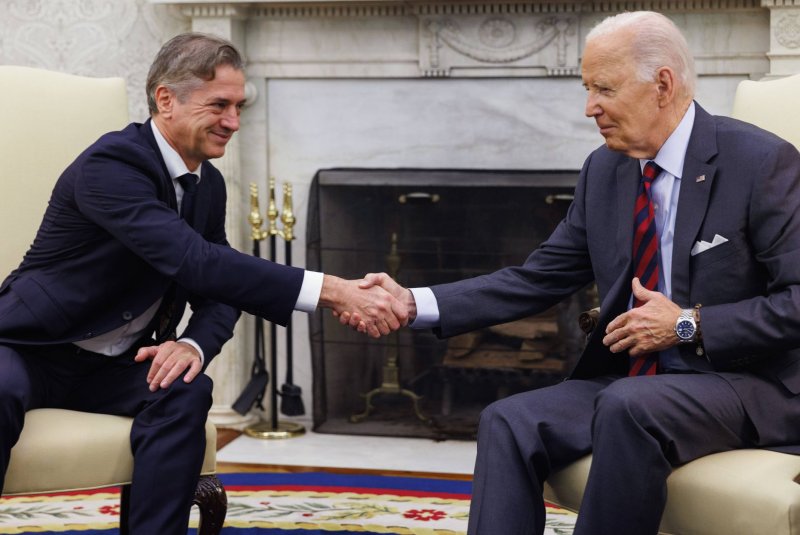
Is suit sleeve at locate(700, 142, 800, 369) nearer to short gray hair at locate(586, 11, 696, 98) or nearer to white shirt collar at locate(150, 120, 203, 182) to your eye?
short gray hair at locate(586, 11, 696, 98)

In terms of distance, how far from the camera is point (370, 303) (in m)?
2.49

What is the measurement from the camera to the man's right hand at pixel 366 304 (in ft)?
8.08

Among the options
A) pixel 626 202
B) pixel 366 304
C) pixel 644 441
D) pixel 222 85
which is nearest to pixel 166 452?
pixel 366 304

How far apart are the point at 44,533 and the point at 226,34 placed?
6.35 feet

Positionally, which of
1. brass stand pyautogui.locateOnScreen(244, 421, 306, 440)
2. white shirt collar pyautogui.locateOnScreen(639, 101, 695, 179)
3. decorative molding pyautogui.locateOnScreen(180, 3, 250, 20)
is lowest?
brass stand pyautogui.locateOnScreen(244, 421, 306, 440)

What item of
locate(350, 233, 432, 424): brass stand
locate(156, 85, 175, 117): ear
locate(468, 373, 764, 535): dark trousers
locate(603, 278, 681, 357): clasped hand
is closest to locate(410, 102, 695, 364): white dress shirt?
locate(603, 278, 681, 357): clasped hand

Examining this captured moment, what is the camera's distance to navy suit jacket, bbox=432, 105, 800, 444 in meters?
1.99

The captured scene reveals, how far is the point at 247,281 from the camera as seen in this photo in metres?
2.33

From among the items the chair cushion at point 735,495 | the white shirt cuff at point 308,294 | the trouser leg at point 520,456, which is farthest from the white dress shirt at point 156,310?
the chair cushion at point 735,495

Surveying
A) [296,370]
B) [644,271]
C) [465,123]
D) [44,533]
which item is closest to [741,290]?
[644,271]

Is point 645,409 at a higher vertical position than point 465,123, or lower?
lower

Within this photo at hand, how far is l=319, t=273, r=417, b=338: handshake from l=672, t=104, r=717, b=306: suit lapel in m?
0.59

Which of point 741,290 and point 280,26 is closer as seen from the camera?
point 741,290

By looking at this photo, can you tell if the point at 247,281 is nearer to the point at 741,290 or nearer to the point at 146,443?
the point at 146,443
